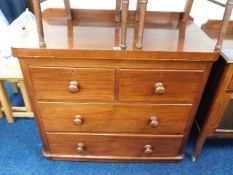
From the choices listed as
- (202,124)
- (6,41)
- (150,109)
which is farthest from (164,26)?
(6,41)

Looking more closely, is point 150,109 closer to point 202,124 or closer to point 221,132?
point 202,124

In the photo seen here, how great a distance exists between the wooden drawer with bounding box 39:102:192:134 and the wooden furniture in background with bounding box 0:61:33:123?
1.54 ft

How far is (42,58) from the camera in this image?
997 millimetres

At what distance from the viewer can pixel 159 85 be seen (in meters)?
1.08

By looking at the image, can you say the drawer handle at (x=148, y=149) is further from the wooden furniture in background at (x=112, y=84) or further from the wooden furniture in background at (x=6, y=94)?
the wooden furniture in background at (x=6, y=94)

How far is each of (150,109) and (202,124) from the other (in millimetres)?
403

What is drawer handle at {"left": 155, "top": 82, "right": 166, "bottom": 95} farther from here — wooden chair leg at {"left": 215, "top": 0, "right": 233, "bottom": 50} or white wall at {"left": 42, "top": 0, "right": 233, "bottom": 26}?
white wall at {"left": 42, "top": 0, "right": 233, "bottom": 26}

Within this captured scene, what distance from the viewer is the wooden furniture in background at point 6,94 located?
1482 mm

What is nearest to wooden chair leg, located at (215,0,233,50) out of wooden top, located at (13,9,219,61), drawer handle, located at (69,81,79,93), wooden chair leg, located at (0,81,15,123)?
wooden top, located at (13,9,219,61)

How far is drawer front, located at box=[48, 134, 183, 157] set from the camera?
1.32 m

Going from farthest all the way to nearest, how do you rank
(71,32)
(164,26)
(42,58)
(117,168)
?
(117,168) → (164,26) → (71,32) → (42,58)

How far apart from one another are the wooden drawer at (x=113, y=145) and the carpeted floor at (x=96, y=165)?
9cm

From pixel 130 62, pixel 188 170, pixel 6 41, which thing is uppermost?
pixel 130 62

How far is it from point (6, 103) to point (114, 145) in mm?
915
